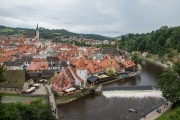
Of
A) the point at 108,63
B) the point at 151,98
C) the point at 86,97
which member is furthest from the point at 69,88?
the point at 108,63

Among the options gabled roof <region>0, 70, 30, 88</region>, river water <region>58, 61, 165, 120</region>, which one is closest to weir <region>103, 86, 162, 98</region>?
river water <region>58, 61, 165, 120</region>

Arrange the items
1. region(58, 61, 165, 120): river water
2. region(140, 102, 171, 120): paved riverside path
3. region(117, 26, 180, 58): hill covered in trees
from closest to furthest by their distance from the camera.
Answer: region(140, 102, 171, 120): paved riverside path, region(58, 61, 165, 120): river water, region(117, 26, 180, 58): hill covered in trees

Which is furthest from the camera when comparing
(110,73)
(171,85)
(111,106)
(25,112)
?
(110,73)

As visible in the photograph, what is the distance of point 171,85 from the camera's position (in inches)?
1249

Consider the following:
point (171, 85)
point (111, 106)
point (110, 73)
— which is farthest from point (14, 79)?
point (171, 85)

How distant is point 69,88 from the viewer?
134 feet

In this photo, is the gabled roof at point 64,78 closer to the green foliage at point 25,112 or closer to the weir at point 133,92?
the weir at point 133,92

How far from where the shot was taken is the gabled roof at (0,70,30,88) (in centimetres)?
3716

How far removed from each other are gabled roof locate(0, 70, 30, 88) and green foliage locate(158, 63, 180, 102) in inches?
1046

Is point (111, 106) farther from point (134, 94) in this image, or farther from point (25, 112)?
point (25, 112)

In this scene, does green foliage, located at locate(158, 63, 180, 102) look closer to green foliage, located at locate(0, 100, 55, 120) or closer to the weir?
the weir

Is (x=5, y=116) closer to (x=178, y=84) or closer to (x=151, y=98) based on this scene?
(x=178, y=84)

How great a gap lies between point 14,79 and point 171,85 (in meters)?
29.5

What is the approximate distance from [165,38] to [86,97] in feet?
288
